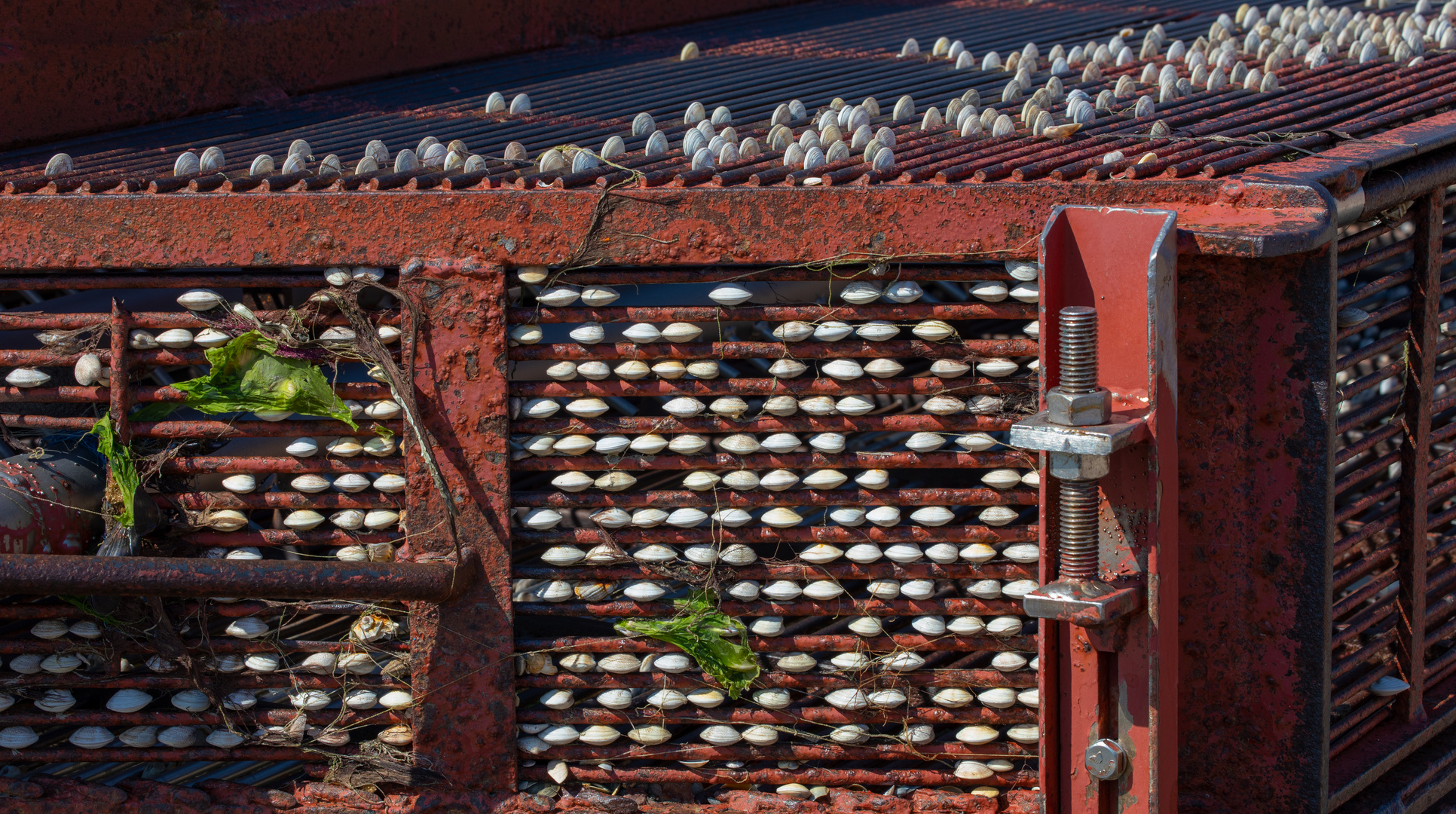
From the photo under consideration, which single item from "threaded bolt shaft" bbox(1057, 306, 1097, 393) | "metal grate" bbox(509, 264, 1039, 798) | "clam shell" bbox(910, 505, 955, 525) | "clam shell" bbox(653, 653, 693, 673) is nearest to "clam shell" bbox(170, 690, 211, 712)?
"metal grate" bbox(509, 264, 1039, 798)

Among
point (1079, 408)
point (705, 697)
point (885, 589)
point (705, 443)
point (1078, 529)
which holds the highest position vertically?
point (1079, 408)

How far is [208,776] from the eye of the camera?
3.53 meters

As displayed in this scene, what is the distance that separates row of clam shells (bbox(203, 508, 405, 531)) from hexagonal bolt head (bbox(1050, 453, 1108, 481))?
1.67 metres

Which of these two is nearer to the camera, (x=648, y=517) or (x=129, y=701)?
(x=648, y=517)

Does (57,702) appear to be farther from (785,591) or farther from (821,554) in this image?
(821,554)

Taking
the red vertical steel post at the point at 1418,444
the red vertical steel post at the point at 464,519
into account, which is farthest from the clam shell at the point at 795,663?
the red vertical steel post at the point at 1418,444

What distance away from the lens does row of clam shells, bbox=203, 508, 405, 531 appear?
3.22 m

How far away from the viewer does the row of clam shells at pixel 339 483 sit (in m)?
3.20

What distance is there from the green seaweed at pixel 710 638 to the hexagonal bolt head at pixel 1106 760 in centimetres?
89

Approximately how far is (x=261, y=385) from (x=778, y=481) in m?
1.31

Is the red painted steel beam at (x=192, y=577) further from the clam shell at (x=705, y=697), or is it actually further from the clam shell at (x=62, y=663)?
the clam shell at (x=705, y=697)

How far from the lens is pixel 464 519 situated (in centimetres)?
313

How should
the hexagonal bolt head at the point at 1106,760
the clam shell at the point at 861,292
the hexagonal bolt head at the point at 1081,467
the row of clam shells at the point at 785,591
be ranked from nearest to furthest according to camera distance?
the hexagonal bolt head at the point at 1081,467
the hexagonal bolt head at the point at 1106,760
the clam shell at the point at 861,292
the row of clam shells at the point at 785,591

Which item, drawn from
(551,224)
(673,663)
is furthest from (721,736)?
(551,224)
